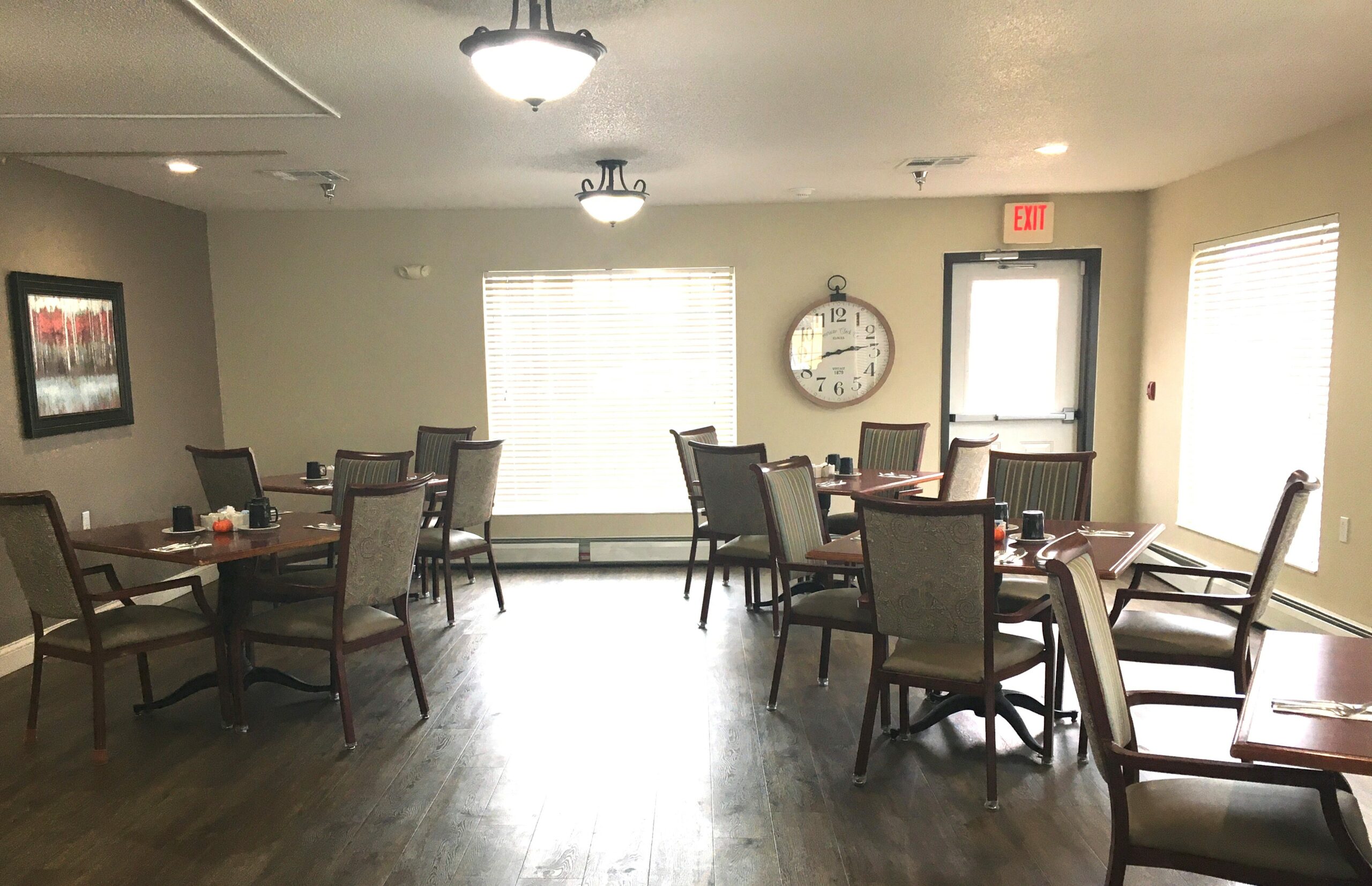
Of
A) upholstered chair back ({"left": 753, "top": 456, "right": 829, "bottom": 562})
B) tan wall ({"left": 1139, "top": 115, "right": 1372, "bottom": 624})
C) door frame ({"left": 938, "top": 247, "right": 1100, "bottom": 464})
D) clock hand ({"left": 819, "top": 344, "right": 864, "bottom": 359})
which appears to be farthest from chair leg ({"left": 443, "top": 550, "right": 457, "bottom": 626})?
tan wall ({"left": 1139, "top": 115, "right": 1372, "bottom": 624})

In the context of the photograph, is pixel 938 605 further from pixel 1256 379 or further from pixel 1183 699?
pixel 1256 379

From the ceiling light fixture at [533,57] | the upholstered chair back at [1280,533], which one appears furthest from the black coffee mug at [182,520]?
the upholstered chair back at [1280,533]

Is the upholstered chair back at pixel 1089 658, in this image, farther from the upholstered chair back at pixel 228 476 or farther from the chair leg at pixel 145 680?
the upholstered chair back at pixel 228 476

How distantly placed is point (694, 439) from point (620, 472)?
94 centimetres

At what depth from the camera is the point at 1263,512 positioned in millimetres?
4961

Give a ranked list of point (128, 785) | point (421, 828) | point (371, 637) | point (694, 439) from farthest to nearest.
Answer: point (694, 439) < point (371, 637) < point (128, 785) < point (421, 828)

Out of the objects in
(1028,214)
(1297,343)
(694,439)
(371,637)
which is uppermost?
(1028,214)

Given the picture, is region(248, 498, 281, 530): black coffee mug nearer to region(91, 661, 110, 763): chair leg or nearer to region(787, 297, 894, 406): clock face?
region(91, 661, 110, 763): chair leg

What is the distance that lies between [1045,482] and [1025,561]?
1.34 metres

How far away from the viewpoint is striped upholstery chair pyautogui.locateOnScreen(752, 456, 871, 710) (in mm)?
3621

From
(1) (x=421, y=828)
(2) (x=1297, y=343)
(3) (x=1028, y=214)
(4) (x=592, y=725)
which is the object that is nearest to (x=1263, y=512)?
(2) (x=1297, y=343)

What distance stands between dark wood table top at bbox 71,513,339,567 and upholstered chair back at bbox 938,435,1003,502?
2980 millimetres

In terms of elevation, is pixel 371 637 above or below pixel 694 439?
below

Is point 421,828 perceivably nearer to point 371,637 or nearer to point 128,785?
point 371,637
